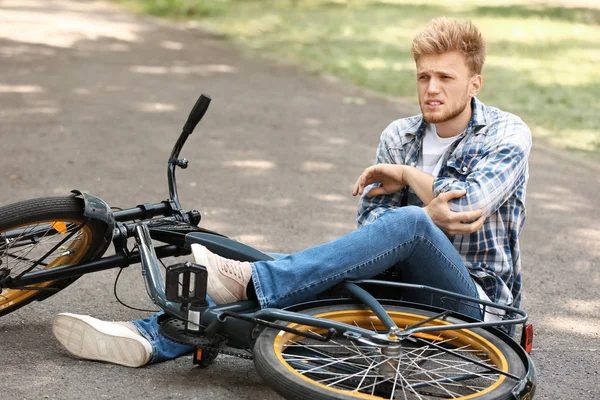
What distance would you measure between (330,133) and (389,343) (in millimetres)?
4895

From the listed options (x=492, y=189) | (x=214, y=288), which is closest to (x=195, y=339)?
(x=214, y=288)

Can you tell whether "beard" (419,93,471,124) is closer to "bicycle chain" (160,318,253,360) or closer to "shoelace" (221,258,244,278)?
"shoelace" (221,258,244,278)

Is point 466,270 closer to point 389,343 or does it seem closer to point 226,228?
point 389,343

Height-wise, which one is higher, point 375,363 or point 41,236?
point 41,236

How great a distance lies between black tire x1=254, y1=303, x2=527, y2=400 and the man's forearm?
0.48 metres

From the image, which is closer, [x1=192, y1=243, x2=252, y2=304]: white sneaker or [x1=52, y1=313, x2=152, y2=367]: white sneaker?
[x1=192, y1=243, x2=252, y2=304]: white sneaker

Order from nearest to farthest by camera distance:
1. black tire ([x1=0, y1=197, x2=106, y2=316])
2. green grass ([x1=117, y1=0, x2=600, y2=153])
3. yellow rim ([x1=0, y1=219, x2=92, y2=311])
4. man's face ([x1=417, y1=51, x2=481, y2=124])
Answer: black tire ([x1=0, y1=197, x2=106, y2=316]) → yellow rim ([x1=0, y1=219, x2=92, y2=311]) → man's face ([x1=417, y1=51, x2=481, y2=124]) → green grass ([x1=117, y1=0, x2=600, y2=153])

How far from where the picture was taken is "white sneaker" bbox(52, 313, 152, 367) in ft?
11.1

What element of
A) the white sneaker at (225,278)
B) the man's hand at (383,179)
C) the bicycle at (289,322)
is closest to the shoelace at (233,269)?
the white sneaker at (225,278)

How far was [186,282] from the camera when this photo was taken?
3084mm

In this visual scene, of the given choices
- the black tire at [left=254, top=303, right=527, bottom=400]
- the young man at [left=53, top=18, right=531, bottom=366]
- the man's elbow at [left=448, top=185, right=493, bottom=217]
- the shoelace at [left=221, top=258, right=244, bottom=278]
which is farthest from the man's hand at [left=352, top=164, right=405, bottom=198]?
the shoelace at [left=221, top=258, right=244, bottom=278]

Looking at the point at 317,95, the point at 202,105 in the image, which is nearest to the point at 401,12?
the point at 317,95

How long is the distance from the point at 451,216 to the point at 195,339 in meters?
1.04

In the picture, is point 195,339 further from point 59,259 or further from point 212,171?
point 212,171
